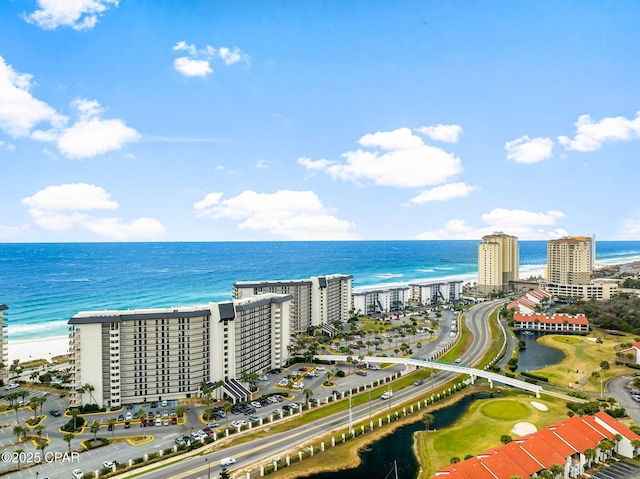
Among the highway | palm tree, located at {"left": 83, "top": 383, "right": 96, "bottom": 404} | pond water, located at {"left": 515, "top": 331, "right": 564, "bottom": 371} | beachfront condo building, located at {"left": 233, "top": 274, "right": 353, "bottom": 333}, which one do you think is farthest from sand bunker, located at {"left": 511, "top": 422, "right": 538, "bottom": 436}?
beachfront condo building, located at {"left": 233, "top": 274, "right": 353, "bottom": 333}

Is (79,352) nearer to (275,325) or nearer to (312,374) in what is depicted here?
(275,325)

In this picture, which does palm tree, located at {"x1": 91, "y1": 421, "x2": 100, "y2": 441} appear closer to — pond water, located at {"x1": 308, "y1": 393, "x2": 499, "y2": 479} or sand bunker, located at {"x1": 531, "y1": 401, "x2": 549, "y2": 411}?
pond water, located at {"x1": 308, "y1": 393, "x2": 499, "y2": 479}

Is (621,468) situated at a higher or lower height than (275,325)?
lower

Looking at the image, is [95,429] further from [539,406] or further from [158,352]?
[539,406]

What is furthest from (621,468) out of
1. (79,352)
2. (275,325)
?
(79,352)

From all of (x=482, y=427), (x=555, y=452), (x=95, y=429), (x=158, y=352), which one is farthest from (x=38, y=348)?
(x=555, y=452)

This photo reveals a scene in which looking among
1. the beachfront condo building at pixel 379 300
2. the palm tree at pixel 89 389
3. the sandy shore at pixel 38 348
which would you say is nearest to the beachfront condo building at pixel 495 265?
the beachfront condo building at pixel 379 300
